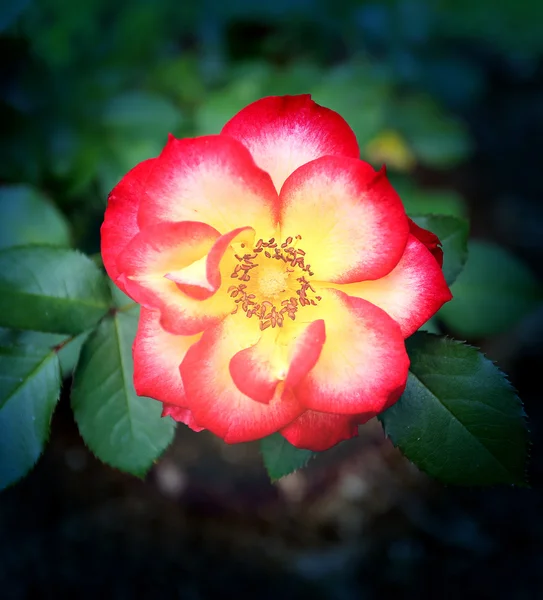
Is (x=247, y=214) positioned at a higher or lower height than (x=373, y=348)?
higher

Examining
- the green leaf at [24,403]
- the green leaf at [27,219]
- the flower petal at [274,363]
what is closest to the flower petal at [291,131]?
the flower petal at [274,363]

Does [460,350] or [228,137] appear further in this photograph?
[460,350]

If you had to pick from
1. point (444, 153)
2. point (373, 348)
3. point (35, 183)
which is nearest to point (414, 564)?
point (444, 153)

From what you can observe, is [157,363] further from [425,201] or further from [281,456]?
[425,201]

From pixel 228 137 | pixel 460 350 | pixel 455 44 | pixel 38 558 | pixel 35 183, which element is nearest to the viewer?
pixel 228 137

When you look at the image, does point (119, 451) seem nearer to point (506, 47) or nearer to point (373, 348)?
point (373, 348)

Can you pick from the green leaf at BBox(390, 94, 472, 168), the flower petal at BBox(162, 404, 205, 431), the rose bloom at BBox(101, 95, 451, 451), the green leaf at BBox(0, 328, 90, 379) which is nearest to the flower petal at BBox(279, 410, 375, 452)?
the rose bloom at BBox(101, 95, 451, 451)

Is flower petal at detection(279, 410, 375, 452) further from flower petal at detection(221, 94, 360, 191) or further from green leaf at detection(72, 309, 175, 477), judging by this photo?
flower petal at detection(221, 94, 360, 191)

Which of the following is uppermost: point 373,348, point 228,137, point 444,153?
point 228,137
